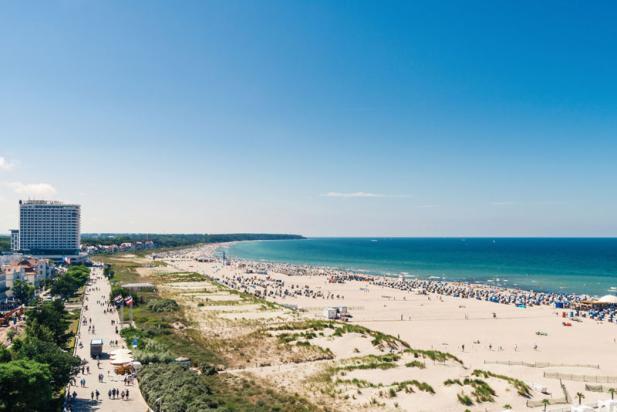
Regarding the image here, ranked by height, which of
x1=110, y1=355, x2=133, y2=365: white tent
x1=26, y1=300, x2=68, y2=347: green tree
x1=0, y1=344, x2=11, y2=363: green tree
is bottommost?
x1=110, y1=355, x2=133, y2=365: white tent

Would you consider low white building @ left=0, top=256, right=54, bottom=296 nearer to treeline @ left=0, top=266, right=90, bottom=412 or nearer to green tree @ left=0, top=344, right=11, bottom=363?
treeline @ left=0, top=266, right=90, bottom=412

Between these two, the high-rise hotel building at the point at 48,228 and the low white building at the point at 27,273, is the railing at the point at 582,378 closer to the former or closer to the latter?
the low white building at the point at 27,273

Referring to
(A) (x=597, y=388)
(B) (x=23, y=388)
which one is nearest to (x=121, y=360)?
(B) (x=23, y=388)

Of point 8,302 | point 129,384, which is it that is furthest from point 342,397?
point 8,302

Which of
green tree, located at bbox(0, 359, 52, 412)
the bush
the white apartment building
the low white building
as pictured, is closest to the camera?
green tree, located at bbox(0, 359, 52, 412)

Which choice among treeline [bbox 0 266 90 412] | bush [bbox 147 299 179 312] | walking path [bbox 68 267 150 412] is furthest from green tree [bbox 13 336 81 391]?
bush [bbox 147 299 179 312]

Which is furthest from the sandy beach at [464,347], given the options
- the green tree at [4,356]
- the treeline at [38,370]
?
the green tree at [4,356]

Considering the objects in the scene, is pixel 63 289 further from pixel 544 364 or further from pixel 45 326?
pixel 544 364
